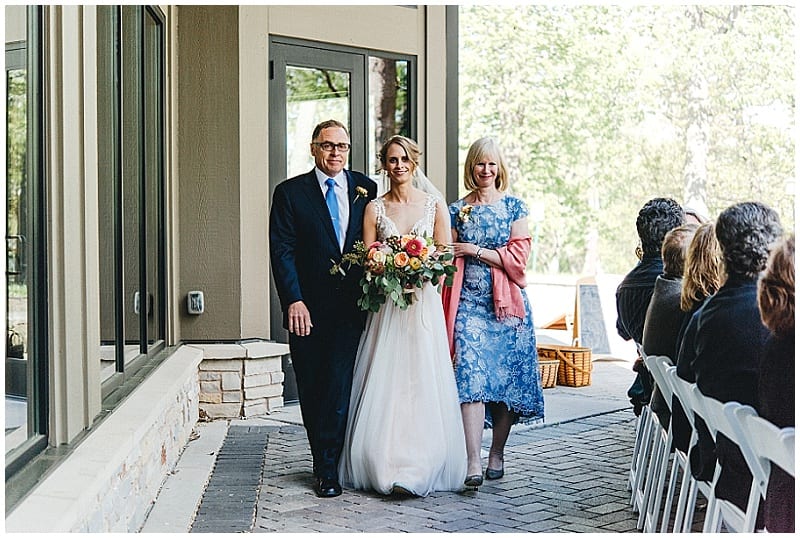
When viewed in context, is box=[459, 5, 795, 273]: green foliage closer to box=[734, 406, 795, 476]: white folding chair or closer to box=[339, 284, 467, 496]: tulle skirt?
box=[339, 284, 467, 496]: tulle skirt

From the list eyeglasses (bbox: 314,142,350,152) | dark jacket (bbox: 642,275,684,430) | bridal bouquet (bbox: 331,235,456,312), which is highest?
eyeglasses (bbox: 314,142,350,152)

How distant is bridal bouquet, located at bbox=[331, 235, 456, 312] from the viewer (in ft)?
16.2

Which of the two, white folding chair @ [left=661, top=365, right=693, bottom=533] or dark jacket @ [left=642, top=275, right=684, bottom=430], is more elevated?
dark jacket @ [left=642, top=275, right=684, bottom=430]

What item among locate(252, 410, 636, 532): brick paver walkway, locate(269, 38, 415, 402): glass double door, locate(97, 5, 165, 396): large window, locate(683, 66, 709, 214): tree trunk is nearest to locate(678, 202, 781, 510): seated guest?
locate(252, 410, 636, 532): brick paver walkway

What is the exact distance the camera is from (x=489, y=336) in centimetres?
527

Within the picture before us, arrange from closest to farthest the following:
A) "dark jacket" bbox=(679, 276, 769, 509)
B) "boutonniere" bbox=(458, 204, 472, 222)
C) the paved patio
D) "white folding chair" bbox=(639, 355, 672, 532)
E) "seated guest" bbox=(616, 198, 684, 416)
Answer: "dark jacket" bbox=(679, 276, 769, 509) → "white folding chair" bbox=(639, 355, 672, 532) → the paved patio → "boutonniere" bbox=(458, 204, 472, 222) → "seated guest" bbox=(616, 198, 684, 416)

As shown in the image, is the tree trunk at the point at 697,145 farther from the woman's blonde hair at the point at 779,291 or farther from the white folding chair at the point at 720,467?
the woman's blonde hair at the point at 779,291

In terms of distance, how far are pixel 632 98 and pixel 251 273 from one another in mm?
A: 14548

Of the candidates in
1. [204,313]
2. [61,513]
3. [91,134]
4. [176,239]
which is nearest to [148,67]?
[176,239]

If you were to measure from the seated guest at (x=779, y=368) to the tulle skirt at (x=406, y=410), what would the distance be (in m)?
2.38

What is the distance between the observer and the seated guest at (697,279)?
392 cm

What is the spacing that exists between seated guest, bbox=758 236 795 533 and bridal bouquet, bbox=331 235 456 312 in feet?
7.64

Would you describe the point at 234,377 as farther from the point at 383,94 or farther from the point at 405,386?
the point at 383,94

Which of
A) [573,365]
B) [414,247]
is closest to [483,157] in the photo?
[414,247]
